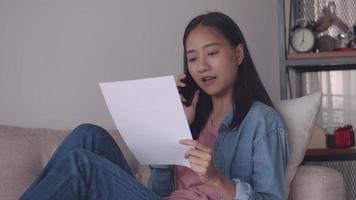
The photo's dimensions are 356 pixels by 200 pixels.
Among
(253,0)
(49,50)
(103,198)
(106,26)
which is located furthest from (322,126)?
(103,198)

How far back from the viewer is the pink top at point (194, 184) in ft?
4.25

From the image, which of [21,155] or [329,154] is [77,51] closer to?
[21,155]

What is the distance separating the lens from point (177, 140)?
1.08m

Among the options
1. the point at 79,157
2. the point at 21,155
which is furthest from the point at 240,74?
the point at 21,155

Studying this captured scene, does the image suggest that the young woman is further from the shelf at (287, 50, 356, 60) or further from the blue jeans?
the shelf at (287, 50, 356, 60)

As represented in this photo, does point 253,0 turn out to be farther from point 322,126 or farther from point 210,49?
point 210,49

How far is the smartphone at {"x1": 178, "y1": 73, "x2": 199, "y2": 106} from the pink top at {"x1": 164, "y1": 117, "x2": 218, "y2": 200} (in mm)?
95

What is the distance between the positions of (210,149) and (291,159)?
1.28 ft

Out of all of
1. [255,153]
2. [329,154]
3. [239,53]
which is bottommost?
[329,154]

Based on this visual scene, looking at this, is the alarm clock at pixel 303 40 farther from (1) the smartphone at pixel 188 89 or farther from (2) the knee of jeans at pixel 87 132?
(2) the knee of jeans at pixel 87 132

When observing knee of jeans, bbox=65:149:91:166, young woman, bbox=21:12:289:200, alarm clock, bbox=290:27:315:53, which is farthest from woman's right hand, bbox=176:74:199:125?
alarm clock, bbox=290:27:315:53

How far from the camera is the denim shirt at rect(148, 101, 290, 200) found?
115 cm

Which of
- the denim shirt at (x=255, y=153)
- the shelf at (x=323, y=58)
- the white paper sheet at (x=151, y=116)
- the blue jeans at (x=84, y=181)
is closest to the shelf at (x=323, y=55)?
the shelf at (x=323, y=58)

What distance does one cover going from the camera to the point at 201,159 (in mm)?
1028
